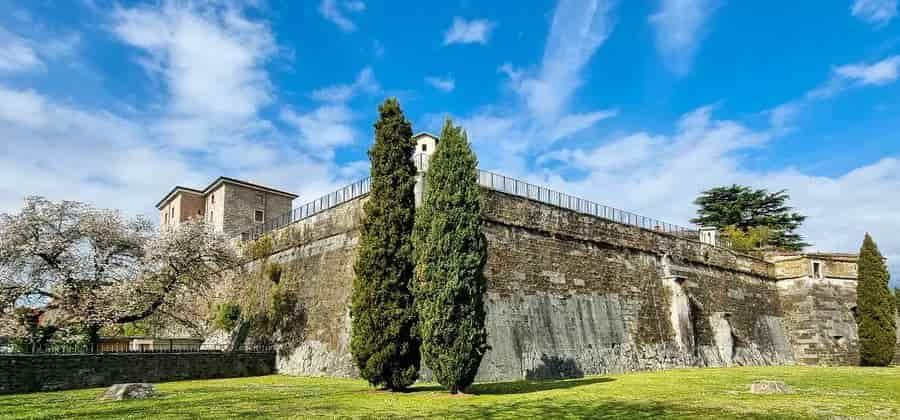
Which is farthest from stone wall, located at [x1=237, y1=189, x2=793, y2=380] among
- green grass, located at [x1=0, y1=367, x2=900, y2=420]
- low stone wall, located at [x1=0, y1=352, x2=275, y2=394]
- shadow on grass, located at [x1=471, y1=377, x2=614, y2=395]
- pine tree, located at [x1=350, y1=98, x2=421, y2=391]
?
pine tree, located at [x1=350, y1=98, x2=421, y2=391]

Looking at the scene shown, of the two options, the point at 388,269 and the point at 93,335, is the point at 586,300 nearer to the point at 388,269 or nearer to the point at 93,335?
the point at 388,269

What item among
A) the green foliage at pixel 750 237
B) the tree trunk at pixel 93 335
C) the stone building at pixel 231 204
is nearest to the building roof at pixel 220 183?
the stone building at pixel 231 204

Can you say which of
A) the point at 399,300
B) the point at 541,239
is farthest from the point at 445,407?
the point at 541,239

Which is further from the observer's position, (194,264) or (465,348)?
(194,264)

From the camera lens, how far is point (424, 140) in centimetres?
2891

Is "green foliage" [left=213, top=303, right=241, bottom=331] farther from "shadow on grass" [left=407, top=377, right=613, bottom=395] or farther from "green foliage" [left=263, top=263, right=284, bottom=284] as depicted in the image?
"shadow on grass" [left=407, top=377, right=613, bottom=395]

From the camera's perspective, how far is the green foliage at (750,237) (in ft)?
134

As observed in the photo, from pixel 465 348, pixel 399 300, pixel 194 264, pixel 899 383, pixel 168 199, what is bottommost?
pixel 899 383

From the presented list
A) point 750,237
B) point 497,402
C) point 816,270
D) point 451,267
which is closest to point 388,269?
point 451,267

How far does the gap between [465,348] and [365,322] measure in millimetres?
2711

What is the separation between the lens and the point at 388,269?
1529 cm

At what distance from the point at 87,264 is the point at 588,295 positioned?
18081mm

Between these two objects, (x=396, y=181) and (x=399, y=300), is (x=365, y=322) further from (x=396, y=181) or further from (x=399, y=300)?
(x=396, y=181)

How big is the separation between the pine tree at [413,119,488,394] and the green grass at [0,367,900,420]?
2.83 feet
